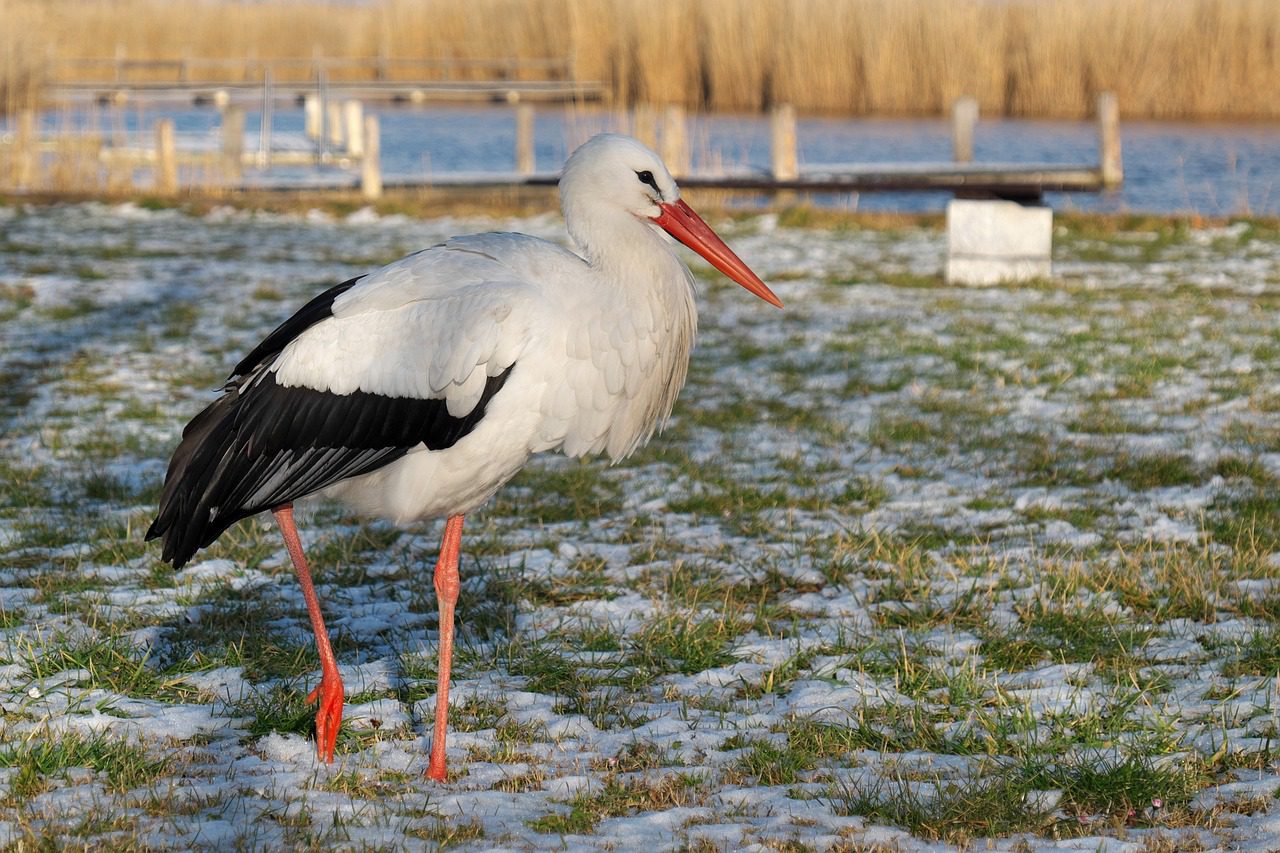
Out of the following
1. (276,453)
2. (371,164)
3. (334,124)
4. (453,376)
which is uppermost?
(334,124)

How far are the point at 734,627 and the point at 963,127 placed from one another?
690 inches

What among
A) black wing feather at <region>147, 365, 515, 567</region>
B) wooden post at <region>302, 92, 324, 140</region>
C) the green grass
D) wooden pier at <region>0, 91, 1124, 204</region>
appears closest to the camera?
the green grass

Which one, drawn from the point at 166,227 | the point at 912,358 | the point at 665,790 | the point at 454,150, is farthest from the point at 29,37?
the point at 665,790

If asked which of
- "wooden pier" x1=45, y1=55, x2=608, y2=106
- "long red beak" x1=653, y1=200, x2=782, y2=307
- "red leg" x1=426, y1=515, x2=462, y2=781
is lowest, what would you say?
"red leg" x1=426, y1=515, x2=462, y2=781

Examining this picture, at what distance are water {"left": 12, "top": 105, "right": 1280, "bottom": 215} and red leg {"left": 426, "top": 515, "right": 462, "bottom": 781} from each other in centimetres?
1495

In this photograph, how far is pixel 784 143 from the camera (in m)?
18.8

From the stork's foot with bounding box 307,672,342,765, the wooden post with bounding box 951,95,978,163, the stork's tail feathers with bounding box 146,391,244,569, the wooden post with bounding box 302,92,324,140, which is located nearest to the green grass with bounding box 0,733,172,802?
the stork's foot with bounding box 307,672,342,765

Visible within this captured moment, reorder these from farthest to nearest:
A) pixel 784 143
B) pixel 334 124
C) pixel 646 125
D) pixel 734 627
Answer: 1. pixel 334 124
2. pixel 646 125
3. pixel 784 143
4. pixel 734 627

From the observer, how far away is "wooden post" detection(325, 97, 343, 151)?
2719 centimetres

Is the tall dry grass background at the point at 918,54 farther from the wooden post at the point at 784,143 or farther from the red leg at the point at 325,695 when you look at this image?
the red leg at the point at 325,695

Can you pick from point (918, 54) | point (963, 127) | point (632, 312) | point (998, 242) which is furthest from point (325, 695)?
point (918, 54)

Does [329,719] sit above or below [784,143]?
below

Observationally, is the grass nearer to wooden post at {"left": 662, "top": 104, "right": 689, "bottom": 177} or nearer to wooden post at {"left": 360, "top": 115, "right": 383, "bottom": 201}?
wooden post at {"left": 360, "top": 115, "right": 383, "bottom": 201}

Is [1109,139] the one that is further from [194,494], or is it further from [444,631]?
[194,494]
